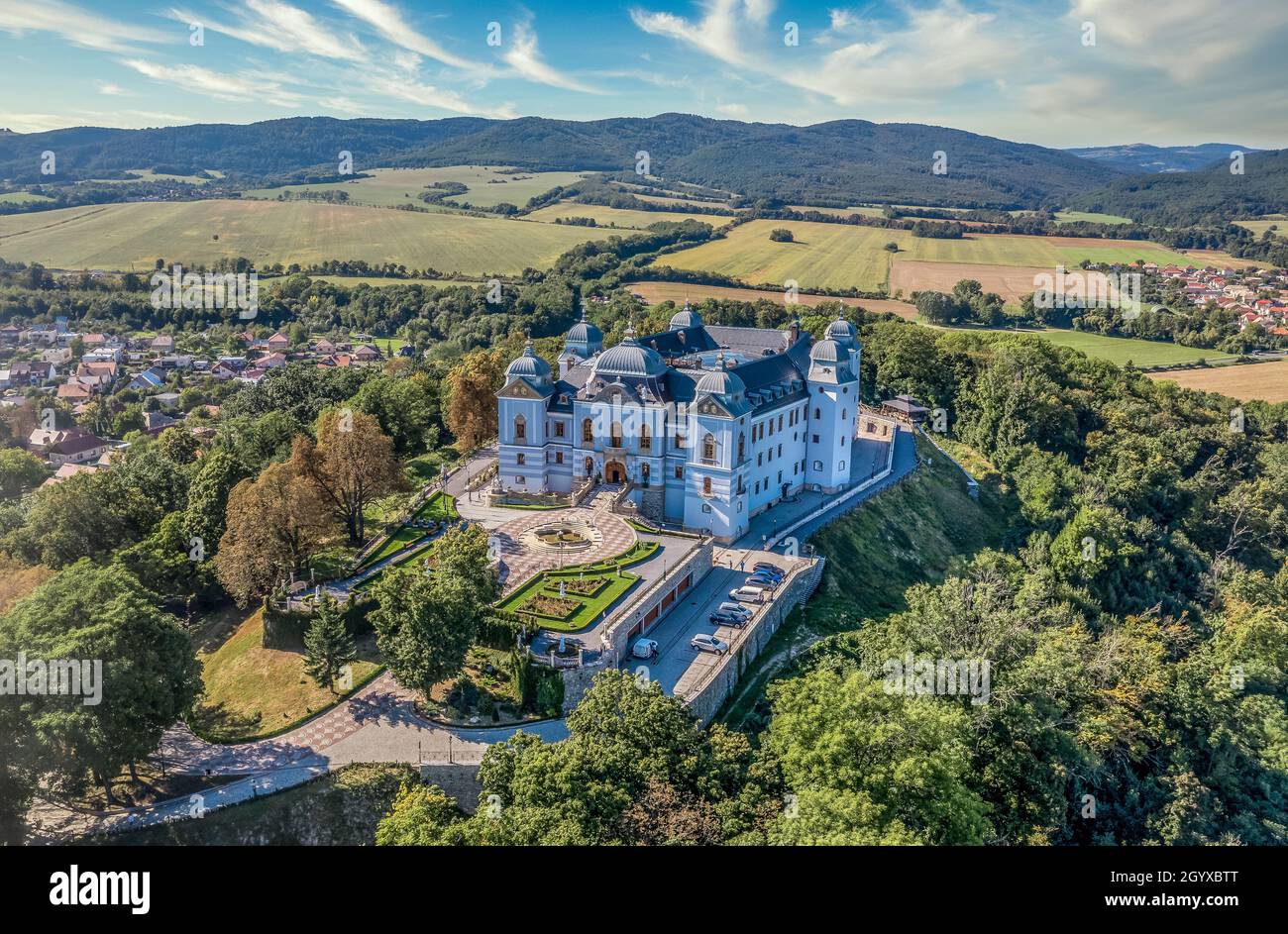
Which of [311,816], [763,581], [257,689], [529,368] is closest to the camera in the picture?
[311,816]

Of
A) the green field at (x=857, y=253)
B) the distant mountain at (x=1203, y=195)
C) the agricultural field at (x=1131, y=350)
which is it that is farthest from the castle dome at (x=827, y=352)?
the distant mountain at (x=1203, y=195)

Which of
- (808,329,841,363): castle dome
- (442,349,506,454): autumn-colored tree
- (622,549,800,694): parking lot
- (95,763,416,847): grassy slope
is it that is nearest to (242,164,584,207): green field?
(442,349,506,454): autumn-colored tree

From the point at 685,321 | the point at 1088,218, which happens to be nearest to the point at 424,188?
the point at 1088,218

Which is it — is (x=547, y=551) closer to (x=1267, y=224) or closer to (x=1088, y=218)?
(x=1267, y=224)

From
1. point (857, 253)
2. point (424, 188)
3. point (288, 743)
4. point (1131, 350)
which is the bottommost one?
point (288, 743)

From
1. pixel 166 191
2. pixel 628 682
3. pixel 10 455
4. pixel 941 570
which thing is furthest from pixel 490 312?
pixel 166 191

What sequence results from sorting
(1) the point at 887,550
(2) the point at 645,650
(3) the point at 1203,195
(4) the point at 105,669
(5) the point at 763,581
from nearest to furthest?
(4) the point at 105,669 < (2) the point at 645,650 < (5) the point at 763,581 < (1) the point at 887,550 < (3) the point at 1203,195
